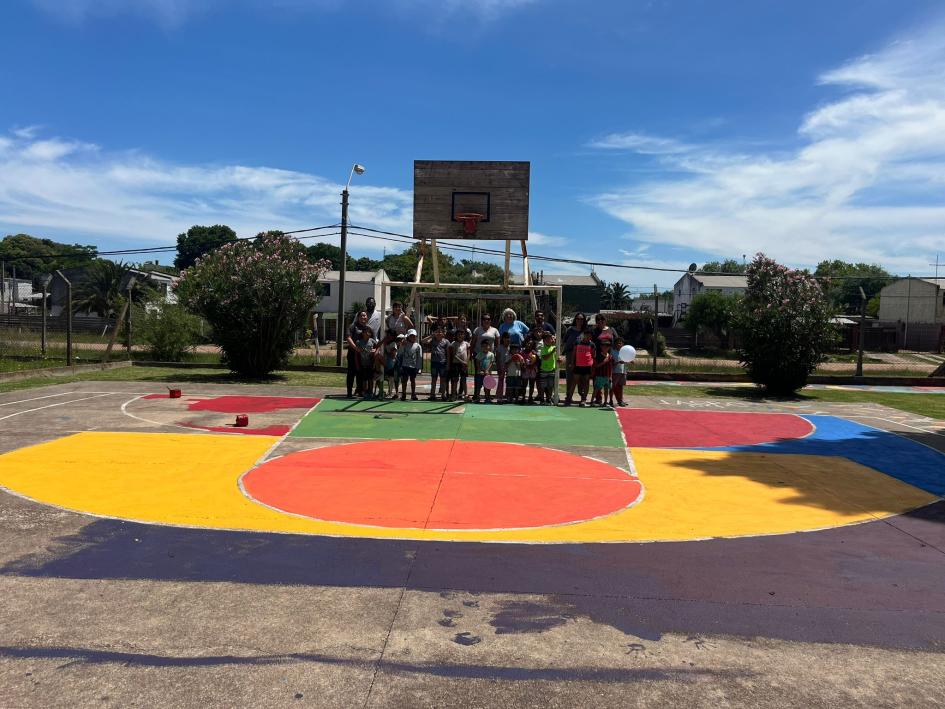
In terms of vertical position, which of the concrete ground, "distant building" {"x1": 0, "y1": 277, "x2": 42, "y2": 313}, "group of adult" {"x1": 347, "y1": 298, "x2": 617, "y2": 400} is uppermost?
"distant building" {"x1": 0, "y1": 277, "x2": 42, "y2": 313}

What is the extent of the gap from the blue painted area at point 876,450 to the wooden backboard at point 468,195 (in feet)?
26.1

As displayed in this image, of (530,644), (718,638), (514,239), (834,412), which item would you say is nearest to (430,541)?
(530,644)

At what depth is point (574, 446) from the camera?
10.9m

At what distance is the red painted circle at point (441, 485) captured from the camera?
22.9 feet

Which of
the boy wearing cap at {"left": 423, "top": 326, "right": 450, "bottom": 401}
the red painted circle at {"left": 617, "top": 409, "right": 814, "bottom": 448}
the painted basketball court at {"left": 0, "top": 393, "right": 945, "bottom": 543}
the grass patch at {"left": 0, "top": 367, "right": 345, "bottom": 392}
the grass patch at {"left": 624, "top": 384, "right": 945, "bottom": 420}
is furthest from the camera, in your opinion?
the grass patch at {"left": 0, "top": 367, "right": 345, "bottom": 392}

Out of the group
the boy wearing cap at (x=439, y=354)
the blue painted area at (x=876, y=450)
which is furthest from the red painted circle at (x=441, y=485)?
the boy wearing cap at (x=439, y=354)

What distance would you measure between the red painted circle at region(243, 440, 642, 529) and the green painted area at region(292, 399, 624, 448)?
962 mm

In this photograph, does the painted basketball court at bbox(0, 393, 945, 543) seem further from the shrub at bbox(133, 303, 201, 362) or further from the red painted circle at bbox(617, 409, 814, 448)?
the shrub at bbox(133, 303, 201, 362)

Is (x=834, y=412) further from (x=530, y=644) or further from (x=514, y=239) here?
(x=530, y=644)

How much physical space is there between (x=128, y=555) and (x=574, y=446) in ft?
22.3

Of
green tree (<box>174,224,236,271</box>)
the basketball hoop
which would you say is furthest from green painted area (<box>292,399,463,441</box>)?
green tree (<box>174,224,236,271</box>)

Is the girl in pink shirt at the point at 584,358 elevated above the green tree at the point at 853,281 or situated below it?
below

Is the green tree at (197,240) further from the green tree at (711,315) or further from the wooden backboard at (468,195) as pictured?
the wooden backboard at (468,195)

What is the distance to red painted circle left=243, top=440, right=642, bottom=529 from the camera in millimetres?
6973
